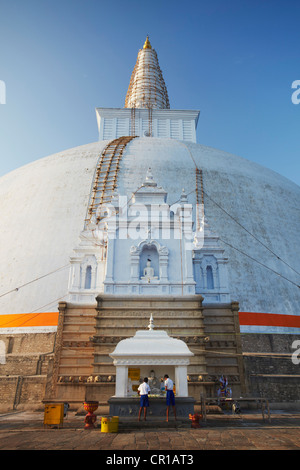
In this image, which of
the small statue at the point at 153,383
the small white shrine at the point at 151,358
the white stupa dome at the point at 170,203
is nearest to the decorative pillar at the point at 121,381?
the small white shrine at the point at 151,358

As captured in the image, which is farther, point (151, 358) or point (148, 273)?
point (148, 273)

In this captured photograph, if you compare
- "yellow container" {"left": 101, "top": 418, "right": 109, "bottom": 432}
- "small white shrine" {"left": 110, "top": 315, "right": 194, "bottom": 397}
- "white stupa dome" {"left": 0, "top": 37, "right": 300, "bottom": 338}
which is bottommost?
"yellow container" {"left": 101, "top": 418, "right": 109, "bottom": 432}

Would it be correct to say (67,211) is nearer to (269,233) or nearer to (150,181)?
(150,181)

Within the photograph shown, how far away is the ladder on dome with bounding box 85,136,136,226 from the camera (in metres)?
17.2

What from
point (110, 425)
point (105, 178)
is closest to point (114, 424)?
point (110, 425)

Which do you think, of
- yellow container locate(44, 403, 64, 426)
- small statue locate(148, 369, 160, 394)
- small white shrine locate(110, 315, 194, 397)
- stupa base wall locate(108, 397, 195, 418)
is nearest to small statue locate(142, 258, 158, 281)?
small white shrine locate(110, 315, 194, 397)

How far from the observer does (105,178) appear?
18500 mm

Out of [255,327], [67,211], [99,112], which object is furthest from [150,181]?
[99,112]

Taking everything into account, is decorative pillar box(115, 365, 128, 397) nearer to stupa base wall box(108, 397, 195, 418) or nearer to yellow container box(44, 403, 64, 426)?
stupa base wall box(108, 397, 195, 418)

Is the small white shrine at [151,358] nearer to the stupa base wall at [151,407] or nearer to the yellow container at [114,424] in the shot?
the stupa base wall at [151,407]

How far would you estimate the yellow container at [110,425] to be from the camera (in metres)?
6.53

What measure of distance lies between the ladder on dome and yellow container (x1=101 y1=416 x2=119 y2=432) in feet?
33.7

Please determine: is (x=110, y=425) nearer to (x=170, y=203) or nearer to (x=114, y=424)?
(x=114, y=424)

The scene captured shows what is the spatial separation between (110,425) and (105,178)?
45.4 feet
